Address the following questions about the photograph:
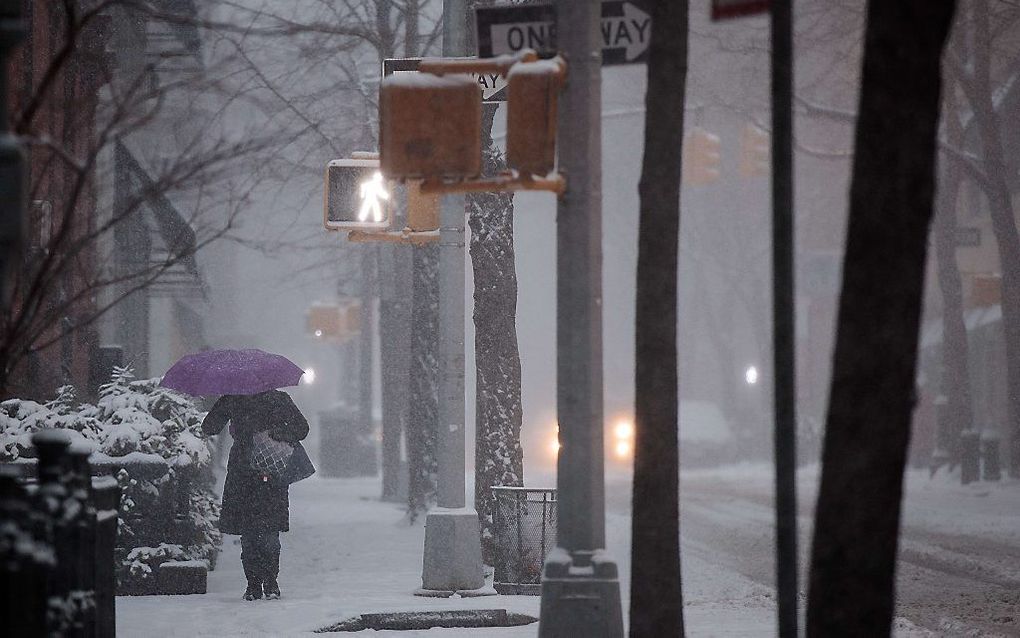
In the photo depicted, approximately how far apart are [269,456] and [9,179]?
9.15 m

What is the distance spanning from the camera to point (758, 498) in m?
29.0

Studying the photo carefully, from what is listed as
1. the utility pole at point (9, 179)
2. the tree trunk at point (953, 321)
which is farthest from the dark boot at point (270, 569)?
the tree trunk at point (953, 321)

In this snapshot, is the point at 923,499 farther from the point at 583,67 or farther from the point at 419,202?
the point at 583,67

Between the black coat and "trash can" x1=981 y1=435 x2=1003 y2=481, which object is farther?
"trash can" x1=981 y1=435 x2=1003 y2=481

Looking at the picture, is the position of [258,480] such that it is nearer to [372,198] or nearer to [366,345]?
[372,198]

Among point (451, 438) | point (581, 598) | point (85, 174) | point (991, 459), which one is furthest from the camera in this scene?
point (991, 459)

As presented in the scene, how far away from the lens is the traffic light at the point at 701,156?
2364 centimetres

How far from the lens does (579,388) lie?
A: 807 centimetres

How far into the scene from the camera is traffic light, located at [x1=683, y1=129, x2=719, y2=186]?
77.6 feet

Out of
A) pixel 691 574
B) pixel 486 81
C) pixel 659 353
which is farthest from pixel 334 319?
pixel 659 353

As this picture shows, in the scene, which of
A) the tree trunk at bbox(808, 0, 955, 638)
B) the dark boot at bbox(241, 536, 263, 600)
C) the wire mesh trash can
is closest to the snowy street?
the dark boot at bbox(241, 536, 263, 600)

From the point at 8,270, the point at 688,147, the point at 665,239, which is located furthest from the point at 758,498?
the point at 8,270

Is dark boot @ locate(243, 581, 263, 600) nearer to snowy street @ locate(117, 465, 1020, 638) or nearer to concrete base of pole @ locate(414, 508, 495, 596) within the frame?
snowy street @ locate(117, 465, 1020, 638)

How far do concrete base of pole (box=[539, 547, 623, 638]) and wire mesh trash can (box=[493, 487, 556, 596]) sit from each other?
554cm
